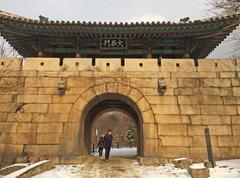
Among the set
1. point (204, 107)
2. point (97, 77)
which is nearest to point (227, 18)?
point (204, 107)

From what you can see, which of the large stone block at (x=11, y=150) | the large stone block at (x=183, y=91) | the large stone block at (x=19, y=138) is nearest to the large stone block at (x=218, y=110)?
the large stone block at (x=183, y=91)

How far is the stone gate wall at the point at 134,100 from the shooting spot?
8172mm

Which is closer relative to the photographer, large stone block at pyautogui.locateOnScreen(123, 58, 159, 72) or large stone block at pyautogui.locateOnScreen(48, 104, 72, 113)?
large stone block at pyautogui.locateOnScreen(48, 104, 72, 113)

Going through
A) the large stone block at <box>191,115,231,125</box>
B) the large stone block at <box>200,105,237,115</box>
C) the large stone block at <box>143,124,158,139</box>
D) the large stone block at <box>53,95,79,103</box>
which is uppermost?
the large stone block at <box>53,95,79,103</box>

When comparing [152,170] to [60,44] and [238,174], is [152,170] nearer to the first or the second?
[238,174]

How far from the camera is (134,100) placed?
8.57 meters

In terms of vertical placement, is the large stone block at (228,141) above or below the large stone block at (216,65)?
below

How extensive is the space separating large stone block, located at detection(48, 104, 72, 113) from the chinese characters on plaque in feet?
9.45

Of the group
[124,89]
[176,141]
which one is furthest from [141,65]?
[176,141]

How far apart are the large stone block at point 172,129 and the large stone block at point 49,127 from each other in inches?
136

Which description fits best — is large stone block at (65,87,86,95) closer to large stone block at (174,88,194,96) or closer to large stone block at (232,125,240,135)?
large stone block at (174,88,194,96)

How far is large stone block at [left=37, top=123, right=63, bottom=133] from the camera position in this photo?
27.1 feet

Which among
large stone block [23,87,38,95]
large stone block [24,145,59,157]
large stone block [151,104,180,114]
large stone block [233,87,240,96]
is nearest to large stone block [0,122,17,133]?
large stone block [24,145,59,157]

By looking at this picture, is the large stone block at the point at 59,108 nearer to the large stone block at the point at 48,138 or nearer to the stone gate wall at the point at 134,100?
the stone gate wall at the point at 134,100
